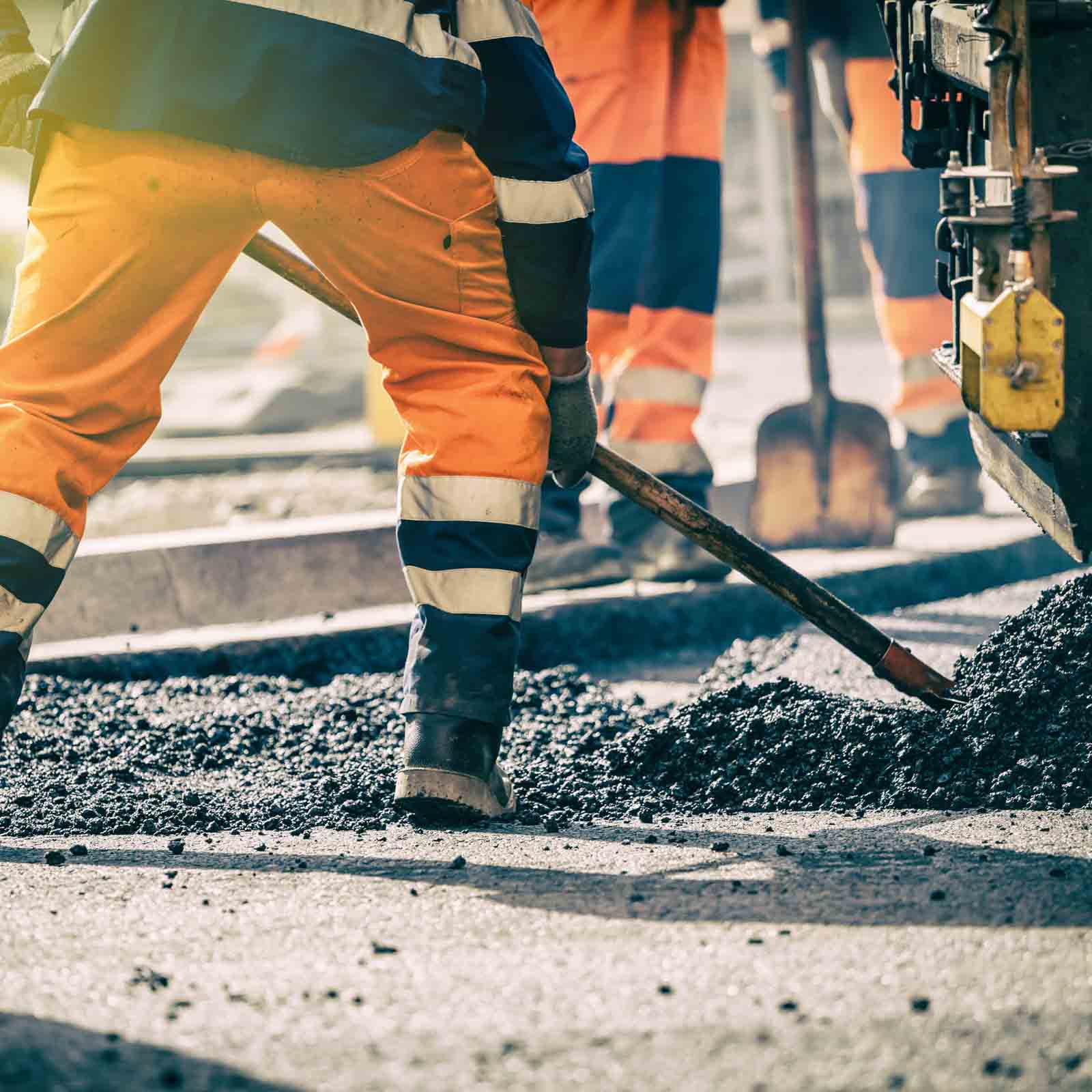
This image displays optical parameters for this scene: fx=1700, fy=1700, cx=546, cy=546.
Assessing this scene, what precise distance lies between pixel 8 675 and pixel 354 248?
0.79 m

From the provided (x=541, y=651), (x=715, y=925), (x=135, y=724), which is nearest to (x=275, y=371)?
(x=541, y=651)

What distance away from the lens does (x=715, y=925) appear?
2.10 m

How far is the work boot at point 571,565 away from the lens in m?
4.36

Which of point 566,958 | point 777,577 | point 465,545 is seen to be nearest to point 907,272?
point 777,577

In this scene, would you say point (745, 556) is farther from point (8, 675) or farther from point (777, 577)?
point (8, 675)

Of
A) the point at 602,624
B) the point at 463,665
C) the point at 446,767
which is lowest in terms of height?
the point at 446,767

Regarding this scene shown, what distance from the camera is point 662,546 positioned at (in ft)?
14.5

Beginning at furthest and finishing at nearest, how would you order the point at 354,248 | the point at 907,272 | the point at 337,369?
the point at 337,369, the point at 907,272, the point at 354,248

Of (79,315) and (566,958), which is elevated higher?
(79,315)

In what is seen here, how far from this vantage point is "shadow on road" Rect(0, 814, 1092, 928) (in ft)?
6.98

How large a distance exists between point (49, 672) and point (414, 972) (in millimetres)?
1966

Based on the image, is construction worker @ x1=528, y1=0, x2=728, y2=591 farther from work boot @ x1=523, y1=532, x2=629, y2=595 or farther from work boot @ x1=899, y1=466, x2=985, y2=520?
work boot @ x1=899, y1=466, x2=985, y2=520

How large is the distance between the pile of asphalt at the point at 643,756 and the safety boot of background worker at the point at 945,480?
2208 millimetres

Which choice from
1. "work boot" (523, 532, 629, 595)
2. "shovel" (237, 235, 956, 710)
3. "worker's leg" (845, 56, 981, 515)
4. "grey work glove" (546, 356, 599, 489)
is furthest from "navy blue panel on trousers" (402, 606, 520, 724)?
"worker's leg" (845, 56, 981, 515)
